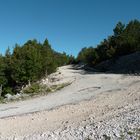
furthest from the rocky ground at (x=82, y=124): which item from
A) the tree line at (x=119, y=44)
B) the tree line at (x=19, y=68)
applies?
the tree line at (x=119, y=44)

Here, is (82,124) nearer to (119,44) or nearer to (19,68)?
(19,68)

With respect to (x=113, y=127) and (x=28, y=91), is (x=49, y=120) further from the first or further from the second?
(x=28, y=91)

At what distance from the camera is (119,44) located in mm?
65875

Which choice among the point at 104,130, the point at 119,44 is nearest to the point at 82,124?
the point at 104,130

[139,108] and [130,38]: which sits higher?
[130,38]

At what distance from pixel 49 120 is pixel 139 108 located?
195 inches

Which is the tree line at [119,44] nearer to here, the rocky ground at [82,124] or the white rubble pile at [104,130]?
the rocky ground at [82,124]

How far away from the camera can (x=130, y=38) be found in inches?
2539

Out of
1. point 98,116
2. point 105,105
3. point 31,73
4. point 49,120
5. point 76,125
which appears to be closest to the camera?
point 76,125

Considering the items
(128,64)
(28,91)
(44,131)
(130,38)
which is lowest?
(44,131)

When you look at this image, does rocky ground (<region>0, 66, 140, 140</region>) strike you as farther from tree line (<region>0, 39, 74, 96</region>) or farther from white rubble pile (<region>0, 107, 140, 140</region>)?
tree line (<region>0, 39, 74, 96</region>)

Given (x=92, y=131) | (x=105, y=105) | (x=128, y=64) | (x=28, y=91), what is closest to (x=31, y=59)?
(x=28, y=91)

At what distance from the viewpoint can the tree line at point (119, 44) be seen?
64188mm

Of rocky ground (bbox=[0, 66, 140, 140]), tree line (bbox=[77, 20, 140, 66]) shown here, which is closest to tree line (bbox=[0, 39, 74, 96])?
rocky ground (bbox=[0, 66, 140, 140])
